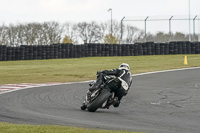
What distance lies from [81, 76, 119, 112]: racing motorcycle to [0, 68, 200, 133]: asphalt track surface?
7.9 inches

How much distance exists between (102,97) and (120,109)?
1.08 m

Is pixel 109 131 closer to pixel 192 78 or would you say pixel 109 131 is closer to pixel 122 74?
pixel 122 74

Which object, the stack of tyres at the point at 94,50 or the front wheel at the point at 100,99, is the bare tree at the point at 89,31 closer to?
the stack of tyres at the point at 94,50

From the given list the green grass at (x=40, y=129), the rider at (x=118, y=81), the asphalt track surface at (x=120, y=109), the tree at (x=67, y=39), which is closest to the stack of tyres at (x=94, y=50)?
the asphalt track surface at (x=120, y=109)

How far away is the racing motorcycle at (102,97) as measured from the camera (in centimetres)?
1037

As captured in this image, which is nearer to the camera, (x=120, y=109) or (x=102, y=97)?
(x=102, y=97)

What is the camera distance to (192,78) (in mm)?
20984

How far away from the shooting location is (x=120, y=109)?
11219 mm

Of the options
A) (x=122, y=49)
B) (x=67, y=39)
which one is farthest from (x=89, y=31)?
(x=122, y=49)

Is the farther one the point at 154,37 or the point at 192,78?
the point at 154,37

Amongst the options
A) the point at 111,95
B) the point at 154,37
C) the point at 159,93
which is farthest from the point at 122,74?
the point at 154,37

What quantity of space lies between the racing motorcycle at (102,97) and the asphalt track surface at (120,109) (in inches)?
7.9

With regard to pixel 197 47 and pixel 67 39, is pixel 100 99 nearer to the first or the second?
pixel 197 47

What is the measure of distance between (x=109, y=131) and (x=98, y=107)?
2.92 m
